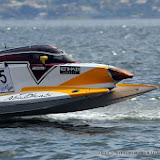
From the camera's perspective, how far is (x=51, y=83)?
15.0 metres

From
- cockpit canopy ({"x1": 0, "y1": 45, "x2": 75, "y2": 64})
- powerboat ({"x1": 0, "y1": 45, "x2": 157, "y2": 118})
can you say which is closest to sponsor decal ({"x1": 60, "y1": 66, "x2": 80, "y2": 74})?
powerboat ({"x1": 0, "y1": 45, "x2": 157, "y2": 118})

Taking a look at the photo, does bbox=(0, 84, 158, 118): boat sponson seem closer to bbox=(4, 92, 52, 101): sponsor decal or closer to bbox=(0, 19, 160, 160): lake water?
bbox=(4, 92, 52, 101): sponsor decal

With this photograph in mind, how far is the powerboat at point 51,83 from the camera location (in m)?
14.6

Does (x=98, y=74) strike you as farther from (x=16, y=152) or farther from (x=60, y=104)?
(x=16, y=152)

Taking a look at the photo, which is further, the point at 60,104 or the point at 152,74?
the point at 152,74

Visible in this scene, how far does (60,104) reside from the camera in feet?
48.0

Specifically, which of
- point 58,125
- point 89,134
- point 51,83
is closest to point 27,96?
point 51,83

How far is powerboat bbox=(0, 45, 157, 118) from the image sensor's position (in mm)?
14625

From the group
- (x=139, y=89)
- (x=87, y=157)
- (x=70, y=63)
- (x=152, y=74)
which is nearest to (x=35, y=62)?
(x=70, y=63)

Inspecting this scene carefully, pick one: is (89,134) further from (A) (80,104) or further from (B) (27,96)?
(B) (27,96)

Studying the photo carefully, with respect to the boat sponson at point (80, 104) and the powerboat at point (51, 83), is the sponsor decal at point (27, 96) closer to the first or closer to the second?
the powerboat at point (51, 83)

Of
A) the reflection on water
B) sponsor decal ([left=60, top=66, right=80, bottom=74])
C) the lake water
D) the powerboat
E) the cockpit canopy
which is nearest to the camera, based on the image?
the lake water

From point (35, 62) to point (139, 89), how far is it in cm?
353

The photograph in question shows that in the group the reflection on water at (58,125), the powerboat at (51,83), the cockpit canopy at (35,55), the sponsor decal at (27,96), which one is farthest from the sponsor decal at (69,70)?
the reflection on water at (58,125)
